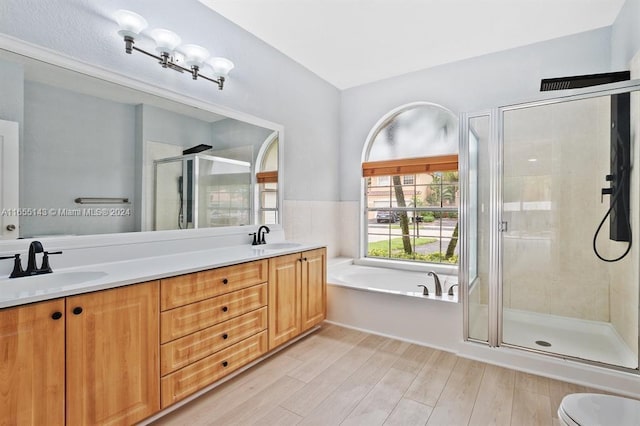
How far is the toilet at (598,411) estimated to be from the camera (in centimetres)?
116

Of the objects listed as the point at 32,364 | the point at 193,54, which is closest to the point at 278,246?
the point at 193,54

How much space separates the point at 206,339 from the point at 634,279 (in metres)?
2.82

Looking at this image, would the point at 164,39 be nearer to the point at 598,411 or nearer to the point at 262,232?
the point at 262,232

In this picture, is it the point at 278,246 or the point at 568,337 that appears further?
the point at 278,246

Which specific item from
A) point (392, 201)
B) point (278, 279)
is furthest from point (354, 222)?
point (278, 279)

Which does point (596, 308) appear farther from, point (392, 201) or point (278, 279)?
point (278, 279)

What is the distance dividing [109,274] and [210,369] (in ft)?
2.63

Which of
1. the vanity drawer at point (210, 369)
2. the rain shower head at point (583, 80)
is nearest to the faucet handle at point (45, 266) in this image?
the vanity drawer at point (210, 369)

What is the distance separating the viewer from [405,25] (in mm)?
2785

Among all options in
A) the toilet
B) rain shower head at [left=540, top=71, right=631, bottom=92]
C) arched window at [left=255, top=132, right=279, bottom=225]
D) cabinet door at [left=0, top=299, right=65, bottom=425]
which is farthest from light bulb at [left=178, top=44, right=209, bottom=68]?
the toilet

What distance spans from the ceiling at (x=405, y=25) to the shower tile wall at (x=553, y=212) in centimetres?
91

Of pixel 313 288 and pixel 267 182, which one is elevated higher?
pixel 267 182

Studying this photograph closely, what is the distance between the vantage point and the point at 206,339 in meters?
1.89

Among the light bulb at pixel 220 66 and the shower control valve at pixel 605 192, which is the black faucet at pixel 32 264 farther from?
the shower control valve at pixel 605 192
